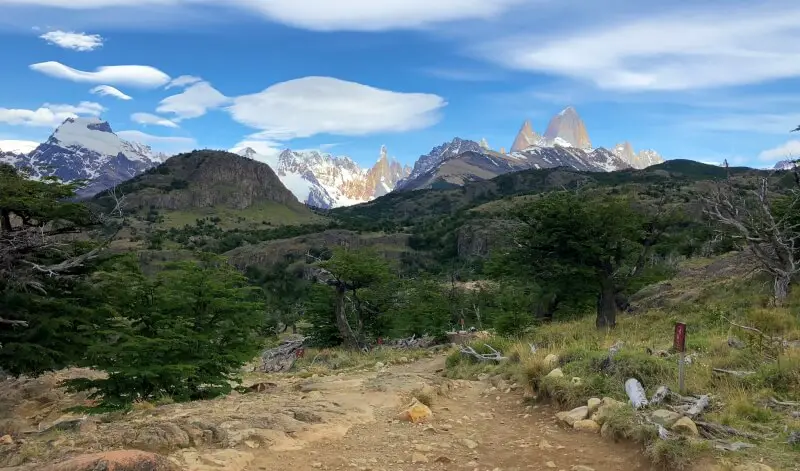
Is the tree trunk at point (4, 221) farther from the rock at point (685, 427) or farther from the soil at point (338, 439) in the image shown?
the rock at point (685, 427)

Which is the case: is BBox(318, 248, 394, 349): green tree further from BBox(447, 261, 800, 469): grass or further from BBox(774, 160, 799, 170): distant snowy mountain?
BBox(774, 160, 799, 170): distant snowy mountain

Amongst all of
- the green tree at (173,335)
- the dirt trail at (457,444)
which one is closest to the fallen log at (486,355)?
the dirt trail at (457,444)

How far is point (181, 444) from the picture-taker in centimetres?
649

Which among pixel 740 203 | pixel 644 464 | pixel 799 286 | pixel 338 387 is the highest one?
pixel 740 203

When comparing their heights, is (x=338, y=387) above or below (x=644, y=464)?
below

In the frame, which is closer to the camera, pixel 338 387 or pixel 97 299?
pixel 338 387

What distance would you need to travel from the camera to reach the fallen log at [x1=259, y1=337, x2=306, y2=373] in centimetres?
2349

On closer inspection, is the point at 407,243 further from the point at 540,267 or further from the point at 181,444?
the point at 181,444

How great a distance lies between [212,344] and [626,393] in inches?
368

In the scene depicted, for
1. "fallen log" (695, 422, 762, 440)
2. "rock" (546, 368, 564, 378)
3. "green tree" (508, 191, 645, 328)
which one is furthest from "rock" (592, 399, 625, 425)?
"green tree" (508, 191, 645, 328)

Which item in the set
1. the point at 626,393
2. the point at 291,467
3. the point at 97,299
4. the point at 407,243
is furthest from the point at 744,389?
the point at 407,243

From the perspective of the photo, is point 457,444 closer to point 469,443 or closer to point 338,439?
point 469,443

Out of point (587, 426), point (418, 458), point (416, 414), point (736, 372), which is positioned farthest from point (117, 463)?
point (736, 372)

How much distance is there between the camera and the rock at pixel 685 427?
6.04 metres
